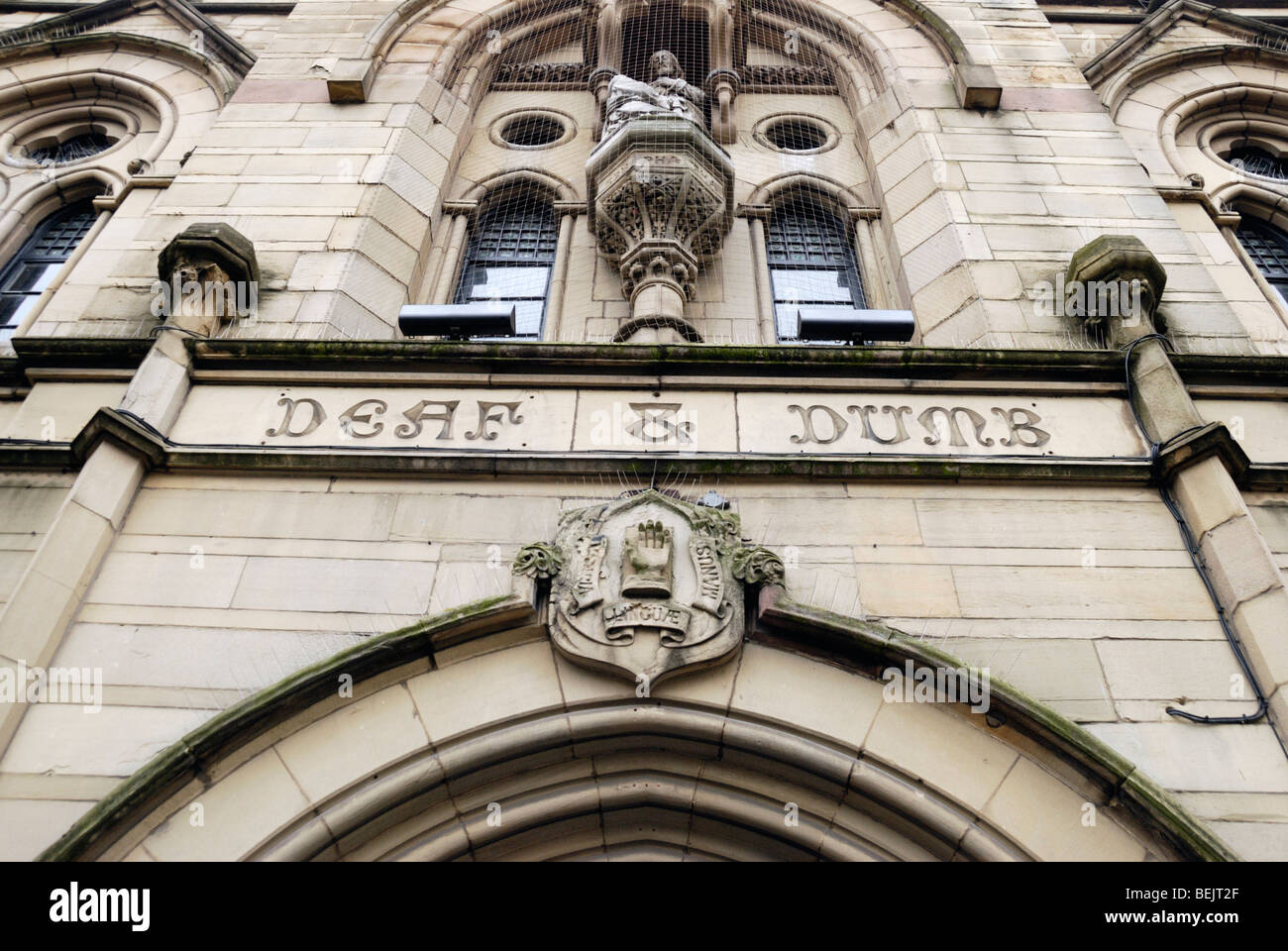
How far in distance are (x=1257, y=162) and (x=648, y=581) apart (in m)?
10.7

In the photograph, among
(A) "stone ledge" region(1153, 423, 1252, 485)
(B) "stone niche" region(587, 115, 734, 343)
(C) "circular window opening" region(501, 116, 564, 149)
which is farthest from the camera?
(C) "circular window opening" region(501, 116, 564, 149)

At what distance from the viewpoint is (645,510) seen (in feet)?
19.7

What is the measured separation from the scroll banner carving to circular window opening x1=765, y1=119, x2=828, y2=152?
5.69 meters

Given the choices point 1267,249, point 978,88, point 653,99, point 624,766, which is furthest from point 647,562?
point 1267,249

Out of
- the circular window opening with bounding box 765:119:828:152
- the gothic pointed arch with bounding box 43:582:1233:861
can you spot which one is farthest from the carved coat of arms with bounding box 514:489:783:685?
the circular window opening with bounding box 765:119:828:152

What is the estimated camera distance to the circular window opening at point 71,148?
12.1 metres

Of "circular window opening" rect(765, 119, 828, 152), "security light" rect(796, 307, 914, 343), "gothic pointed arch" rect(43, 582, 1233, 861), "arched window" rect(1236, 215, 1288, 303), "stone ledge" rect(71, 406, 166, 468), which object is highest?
"circular window opening" rect(765, 119, 828, 152)

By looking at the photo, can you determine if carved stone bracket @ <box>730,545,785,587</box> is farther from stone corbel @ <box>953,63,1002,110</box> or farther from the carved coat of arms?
stone corbel @ <box>953,63,1002,110</box>

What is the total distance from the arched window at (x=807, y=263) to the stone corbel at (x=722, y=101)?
114 centimetres

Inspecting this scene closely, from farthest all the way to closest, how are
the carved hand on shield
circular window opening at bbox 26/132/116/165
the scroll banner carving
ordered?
circular window opening at bbox 26/132/116/165 → the scroll banner carving → the carved hand on shield

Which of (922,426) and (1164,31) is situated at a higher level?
(1164,31)

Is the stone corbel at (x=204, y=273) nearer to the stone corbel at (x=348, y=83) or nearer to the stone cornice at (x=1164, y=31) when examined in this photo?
the stone corbel at (x=348, y=83)

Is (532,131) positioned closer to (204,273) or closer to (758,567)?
(204,273)

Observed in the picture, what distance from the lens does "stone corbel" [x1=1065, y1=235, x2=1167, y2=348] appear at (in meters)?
7.59
